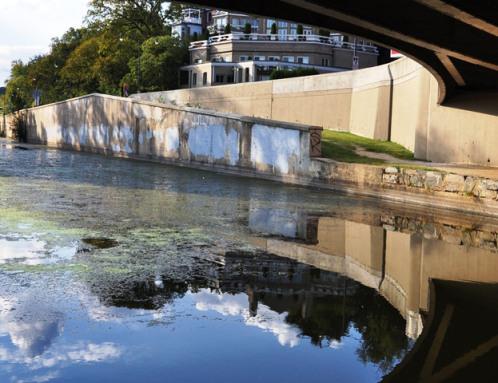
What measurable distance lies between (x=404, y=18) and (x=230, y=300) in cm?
996

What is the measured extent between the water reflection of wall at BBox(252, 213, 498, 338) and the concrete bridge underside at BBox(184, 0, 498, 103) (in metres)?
4.51

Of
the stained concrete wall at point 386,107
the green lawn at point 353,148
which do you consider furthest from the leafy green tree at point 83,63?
the green lawn at point 353,148

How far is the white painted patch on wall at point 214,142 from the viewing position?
31.0 m

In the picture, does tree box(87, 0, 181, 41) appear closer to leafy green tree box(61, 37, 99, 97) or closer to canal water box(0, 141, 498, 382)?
leafy green tree box(61, 37, 99, 97)

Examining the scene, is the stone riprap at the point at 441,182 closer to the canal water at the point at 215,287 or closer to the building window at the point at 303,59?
the canal water at the point at 215,287

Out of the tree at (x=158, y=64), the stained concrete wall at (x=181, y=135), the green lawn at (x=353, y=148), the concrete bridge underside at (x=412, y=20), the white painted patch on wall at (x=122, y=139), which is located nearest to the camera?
the concrete bridge underside at (x=412, y=20)

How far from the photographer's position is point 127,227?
1323 centimetres

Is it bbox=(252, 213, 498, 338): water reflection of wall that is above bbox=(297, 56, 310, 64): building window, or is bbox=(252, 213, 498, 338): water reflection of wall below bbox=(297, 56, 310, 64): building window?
below

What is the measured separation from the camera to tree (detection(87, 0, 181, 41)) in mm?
93000

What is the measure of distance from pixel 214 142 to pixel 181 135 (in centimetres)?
361

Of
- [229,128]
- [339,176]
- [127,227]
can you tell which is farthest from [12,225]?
[229,128]

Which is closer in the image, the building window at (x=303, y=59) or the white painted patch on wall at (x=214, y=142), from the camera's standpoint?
the white painted patch on wall at (x=214, y=142)

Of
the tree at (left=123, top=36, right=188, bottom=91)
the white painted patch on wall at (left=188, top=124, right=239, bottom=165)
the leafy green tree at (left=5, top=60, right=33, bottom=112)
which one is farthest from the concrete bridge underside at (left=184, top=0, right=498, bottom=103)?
the leafy green tree at (left=5, top=60, right=33, bottom=112)

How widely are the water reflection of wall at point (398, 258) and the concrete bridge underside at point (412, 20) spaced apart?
14.8 ft
